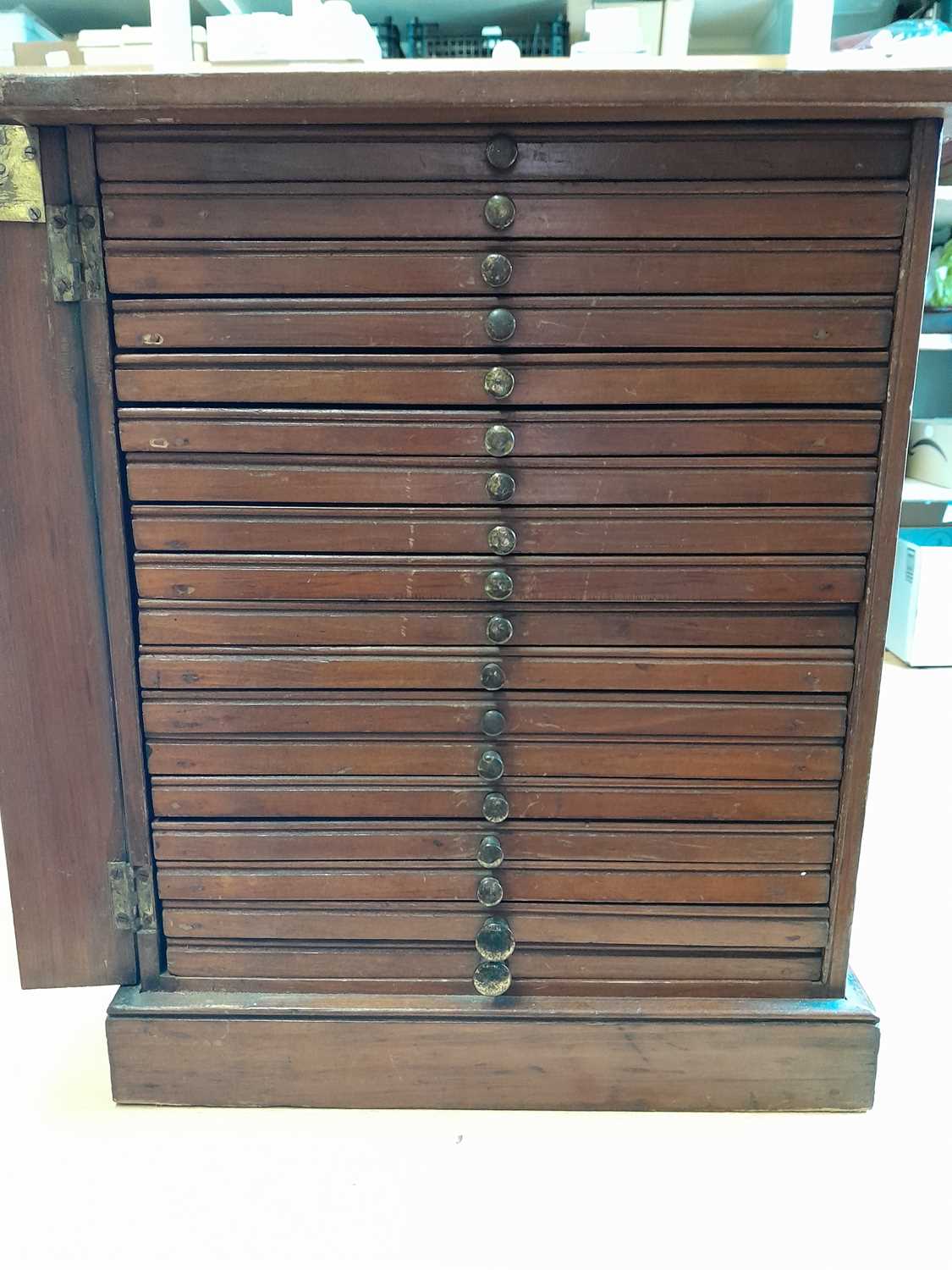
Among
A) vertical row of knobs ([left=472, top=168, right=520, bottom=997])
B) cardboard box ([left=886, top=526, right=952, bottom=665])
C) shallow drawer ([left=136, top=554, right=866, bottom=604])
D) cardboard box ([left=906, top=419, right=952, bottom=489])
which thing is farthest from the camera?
cardboard box ([left=906, top=419, right=952, bottom=489])

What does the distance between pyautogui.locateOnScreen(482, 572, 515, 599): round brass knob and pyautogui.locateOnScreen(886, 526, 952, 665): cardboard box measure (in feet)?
8.29

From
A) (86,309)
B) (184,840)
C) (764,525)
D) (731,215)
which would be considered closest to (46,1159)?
(184,840)

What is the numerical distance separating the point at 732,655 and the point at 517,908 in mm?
462

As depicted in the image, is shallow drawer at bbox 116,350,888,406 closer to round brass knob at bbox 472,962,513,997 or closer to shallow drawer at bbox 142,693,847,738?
shallow drawer at bbox 142,693,847,738

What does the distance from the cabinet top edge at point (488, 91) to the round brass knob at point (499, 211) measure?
0.30ft

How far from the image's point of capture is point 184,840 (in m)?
1.33

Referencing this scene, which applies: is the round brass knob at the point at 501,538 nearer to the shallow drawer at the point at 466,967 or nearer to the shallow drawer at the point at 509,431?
the shallow drawer at the point at 509,431

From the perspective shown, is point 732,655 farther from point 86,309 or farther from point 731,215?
point 86,309

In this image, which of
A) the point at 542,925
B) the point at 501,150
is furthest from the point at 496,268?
the point at 542,925

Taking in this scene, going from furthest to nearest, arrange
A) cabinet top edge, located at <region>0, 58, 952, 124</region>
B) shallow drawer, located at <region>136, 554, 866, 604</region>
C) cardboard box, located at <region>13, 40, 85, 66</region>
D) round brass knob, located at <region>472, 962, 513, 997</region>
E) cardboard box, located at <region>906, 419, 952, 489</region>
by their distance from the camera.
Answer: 1. cardboard box, located at <region>906, 419, 952, 489</region>
2. cardboard box, located at <region>13, 40, 85, 66</region>
3. round brass knob, located at <region>472, 962, 513, 997</region>
4. shallow drawer, located at <region>136, 554, 866, 604</region>
5. cabinet top edge, located at <region>0, 58, 952, 124</region>

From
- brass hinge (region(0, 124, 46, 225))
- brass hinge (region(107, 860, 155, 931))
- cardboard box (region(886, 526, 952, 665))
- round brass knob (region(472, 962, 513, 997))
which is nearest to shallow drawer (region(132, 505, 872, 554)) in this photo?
brass hinge (region(0, 124, 46, 225))

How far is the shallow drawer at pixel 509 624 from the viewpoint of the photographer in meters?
1.26

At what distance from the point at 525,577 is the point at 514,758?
0.25 m

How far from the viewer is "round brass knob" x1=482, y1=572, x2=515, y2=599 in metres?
1.24
